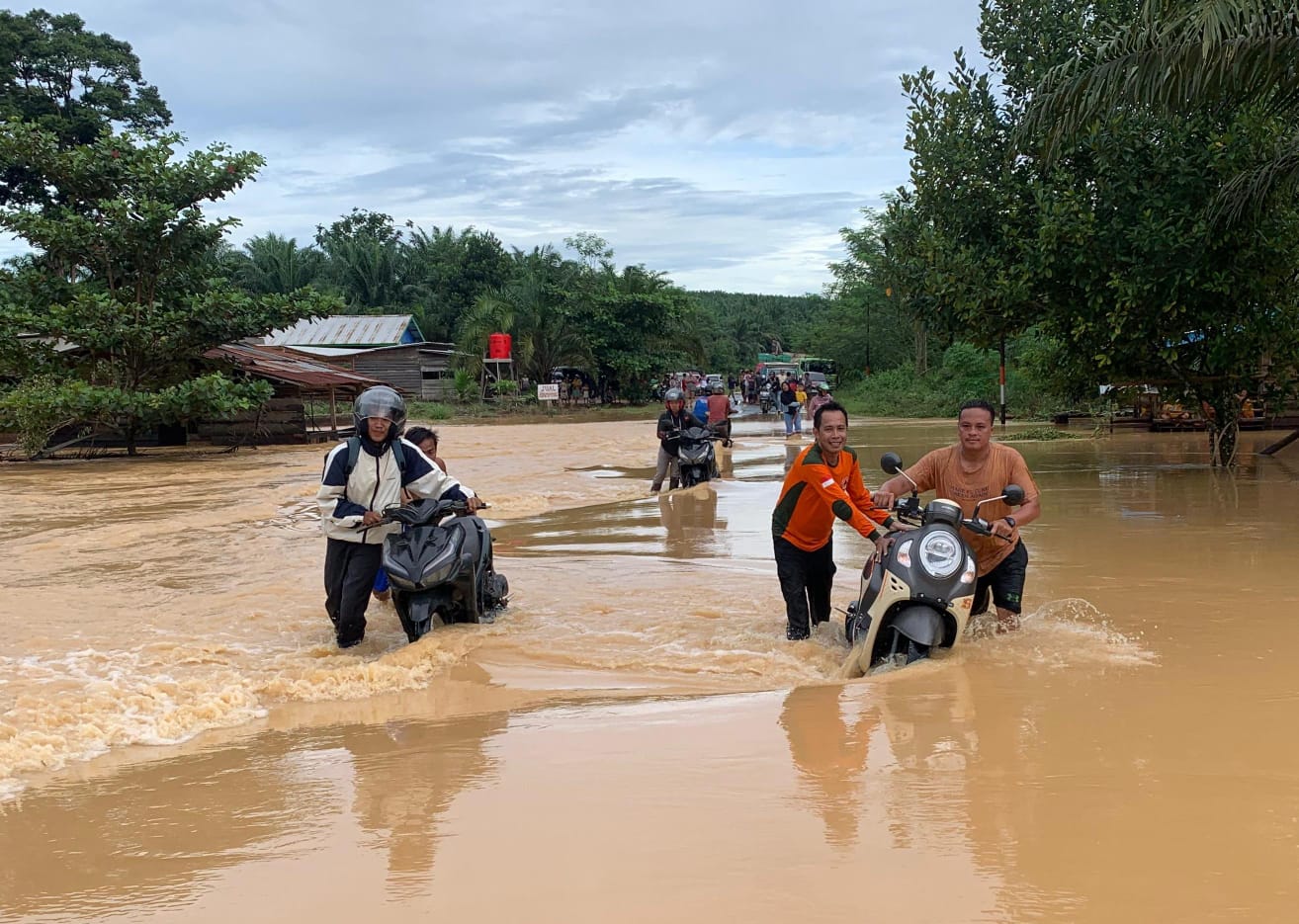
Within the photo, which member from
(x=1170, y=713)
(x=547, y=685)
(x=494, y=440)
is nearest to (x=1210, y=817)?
(x=1170, y=713)

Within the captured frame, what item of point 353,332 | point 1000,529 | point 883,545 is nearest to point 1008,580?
point 1000,529

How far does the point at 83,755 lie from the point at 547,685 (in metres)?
2.09

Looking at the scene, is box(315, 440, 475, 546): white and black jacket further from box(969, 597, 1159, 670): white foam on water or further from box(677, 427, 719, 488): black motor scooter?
box(677, 427, 719, 488): black motor scooter

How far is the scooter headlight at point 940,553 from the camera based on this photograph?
510cm

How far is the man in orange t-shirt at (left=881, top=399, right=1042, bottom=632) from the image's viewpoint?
5.67 m

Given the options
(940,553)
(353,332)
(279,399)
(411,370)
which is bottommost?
(940,553)

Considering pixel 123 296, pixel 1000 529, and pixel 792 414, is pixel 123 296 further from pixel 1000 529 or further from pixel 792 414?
pixel 1000 529

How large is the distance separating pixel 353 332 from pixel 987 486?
125ft

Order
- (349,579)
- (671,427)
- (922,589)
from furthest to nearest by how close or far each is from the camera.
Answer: (671,427) → (349,579) → (922,589)

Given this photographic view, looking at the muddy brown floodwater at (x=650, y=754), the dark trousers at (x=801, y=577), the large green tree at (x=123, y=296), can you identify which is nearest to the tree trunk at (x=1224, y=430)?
the muddy brown floodwater at (x=650, y=754)

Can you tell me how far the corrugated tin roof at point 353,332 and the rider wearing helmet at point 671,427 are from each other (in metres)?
28.3

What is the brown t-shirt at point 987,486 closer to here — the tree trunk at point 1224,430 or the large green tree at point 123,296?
the tree trunk at point 1224,430

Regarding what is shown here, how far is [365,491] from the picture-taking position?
19.7 ft

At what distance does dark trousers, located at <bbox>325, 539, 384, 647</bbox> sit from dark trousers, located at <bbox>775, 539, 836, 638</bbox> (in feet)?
7.30
